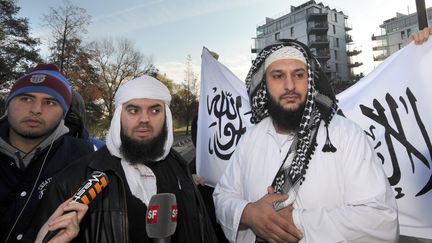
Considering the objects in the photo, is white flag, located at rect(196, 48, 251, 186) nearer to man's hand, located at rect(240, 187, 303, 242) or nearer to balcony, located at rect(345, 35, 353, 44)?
man's hand, located at rect(240, 187, 303, 242)

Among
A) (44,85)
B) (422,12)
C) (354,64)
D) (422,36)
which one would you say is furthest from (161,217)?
(354,64)

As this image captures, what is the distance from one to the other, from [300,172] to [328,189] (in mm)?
176

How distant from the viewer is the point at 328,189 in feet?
5.63

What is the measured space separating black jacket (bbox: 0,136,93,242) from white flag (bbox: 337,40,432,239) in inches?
106

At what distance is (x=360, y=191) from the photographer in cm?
159

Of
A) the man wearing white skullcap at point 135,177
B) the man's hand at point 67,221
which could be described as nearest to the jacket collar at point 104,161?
the man wearing white skullcap at point 135,177

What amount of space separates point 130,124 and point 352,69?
72.0m

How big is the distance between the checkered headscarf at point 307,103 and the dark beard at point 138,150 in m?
0.83

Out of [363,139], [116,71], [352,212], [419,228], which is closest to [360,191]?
[352,212]

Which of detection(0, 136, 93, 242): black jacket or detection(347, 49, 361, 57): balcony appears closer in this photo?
detection(0, 136, 93, 242): black jacket

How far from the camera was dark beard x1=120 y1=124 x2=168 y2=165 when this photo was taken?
7.06 ft

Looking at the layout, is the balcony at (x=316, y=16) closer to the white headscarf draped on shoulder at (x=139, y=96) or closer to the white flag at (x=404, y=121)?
the white flag at (x=404, y=121)

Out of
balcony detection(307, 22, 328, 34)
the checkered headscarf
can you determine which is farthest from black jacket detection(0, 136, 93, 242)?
balcony detection(307, 22, 328, 34)

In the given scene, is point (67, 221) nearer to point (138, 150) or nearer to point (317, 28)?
point (138, 150)
